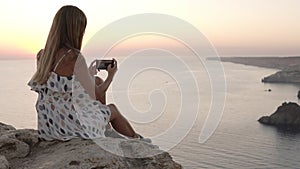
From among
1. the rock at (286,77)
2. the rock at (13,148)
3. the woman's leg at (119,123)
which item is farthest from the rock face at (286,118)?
the rock at (286,77)

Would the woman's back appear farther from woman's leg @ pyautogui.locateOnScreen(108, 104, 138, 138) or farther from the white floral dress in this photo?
woman's leg @ pyautogui.locateOnScreen(108, 104, 138, 138)

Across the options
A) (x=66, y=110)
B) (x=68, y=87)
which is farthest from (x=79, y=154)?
(x=68, y=87)

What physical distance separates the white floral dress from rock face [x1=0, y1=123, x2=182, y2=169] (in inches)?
4.8

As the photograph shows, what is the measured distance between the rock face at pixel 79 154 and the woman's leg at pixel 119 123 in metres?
0.30

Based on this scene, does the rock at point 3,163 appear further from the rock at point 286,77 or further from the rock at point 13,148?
the rock at point 286,77

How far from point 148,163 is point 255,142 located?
4748cm

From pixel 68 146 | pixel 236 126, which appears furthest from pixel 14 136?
pixel 236 126

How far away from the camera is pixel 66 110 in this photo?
398 cm

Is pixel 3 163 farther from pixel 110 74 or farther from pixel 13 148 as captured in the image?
pixel 110 74

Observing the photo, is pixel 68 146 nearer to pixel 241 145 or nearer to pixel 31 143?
pixel 31 143

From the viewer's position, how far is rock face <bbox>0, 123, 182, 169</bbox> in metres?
3.76

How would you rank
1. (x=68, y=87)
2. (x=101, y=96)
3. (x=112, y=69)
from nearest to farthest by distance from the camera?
(x=68, y=87), (x=112, y=69), (x=101, y=96)

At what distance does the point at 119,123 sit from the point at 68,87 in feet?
2.95

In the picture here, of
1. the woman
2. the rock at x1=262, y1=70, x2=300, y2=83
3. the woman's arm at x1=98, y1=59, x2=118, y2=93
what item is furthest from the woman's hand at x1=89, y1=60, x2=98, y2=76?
the rock at x1=262, y1=70, x2=300, y2=83
